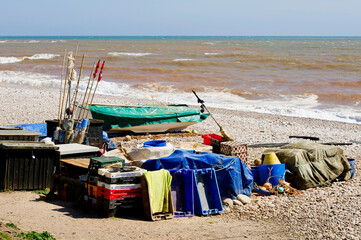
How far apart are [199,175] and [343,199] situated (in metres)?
2.69

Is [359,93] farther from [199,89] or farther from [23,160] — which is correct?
[23,160]

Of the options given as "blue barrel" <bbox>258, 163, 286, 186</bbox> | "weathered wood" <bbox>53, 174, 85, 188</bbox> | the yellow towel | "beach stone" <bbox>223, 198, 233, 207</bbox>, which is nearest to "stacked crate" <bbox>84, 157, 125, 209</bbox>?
"weathered wood" <bbox>53, 174, 85, 188</bbox>

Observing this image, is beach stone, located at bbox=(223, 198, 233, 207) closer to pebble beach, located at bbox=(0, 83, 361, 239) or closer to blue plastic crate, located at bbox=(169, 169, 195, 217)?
pebble beach, located at bbox=(0, 83, 361, 239)

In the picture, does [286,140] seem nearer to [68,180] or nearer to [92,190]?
[68,180]

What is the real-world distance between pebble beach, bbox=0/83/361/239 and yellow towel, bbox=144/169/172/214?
103 centimetres

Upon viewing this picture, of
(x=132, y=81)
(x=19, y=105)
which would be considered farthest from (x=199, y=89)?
(x=19, y=105)

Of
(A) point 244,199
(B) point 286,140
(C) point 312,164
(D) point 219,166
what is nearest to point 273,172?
(C) point 312,164

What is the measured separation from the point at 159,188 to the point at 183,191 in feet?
1.88

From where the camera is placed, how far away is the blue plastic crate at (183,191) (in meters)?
8.08

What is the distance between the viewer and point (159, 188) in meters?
7.80

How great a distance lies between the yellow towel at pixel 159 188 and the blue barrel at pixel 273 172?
2.53 m

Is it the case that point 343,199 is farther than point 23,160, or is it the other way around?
point 343,199

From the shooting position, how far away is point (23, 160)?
28.3 ft

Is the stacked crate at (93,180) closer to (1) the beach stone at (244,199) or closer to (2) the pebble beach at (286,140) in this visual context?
(2) the pebble beach at (286,140)
